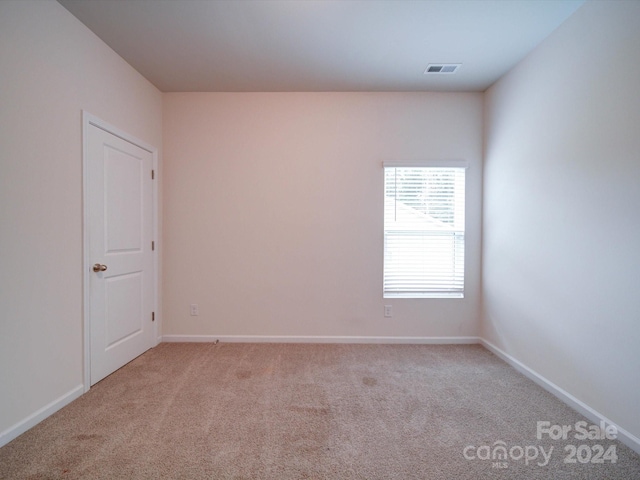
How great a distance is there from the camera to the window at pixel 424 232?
3.29 m

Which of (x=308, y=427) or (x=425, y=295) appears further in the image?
(x=425, y=295)

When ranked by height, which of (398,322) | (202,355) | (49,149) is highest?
(49,149)

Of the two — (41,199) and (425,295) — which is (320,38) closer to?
(41,199)

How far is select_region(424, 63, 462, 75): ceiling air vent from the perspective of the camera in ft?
8.91

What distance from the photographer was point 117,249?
2.62m

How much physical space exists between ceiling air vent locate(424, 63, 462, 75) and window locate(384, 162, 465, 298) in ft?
3.13

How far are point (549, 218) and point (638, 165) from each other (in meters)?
0.70

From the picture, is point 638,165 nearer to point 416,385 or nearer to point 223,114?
point 416,385

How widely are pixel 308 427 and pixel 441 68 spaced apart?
3282 millimetres

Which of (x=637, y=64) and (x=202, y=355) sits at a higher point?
(x=637, y=64)

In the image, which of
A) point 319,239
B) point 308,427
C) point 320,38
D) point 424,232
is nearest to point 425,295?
point 424,232

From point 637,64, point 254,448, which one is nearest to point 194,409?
point 254,448

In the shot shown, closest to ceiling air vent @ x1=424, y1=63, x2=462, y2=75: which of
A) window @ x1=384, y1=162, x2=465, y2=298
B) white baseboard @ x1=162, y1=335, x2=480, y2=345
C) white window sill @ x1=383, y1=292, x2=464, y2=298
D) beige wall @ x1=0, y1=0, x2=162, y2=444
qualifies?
window @ x1=384, y1=162, x2=465, y2=298

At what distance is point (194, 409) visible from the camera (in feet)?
6.69
